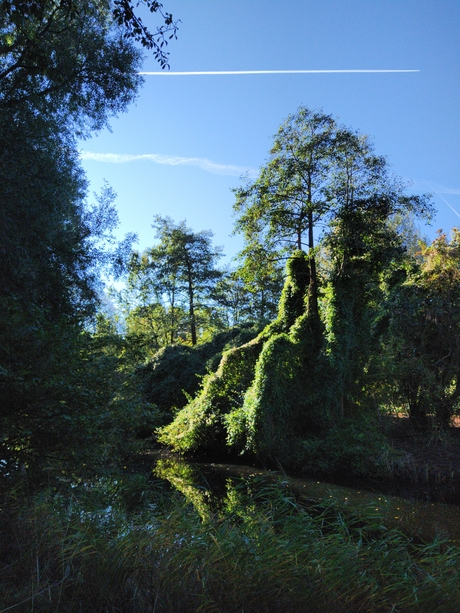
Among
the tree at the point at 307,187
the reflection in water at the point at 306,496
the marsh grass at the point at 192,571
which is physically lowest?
the reflection in water at the point at 306,496

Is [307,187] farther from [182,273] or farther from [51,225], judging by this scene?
[182,273]

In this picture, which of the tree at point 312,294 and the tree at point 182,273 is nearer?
the tree at point 312,294

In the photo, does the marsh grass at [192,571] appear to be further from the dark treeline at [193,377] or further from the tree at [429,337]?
the tree at [429,337]

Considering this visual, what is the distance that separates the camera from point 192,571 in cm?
355

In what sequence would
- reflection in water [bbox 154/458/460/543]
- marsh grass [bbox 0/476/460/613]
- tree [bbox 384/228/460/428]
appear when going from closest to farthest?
marsh grass [bbox 0/476/460/613], reflection in water [bbox 154/458/460/543], tree [bbox 384/228/460/428]

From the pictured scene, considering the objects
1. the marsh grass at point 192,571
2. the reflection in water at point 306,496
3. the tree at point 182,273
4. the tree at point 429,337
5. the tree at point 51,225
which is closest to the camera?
the marsh grass at point 192,571

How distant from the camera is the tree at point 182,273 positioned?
3597 cm

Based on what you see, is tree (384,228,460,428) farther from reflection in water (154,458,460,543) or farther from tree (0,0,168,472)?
tree (0,0,168,472)

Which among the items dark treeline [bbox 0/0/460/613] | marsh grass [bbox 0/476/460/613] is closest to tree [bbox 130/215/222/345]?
dark treeline [bbox 0/0/460/613]

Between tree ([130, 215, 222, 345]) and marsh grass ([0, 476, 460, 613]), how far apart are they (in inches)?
1221

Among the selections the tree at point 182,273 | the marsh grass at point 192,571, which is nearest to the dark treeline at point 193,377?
the marsh grass at point 192,571

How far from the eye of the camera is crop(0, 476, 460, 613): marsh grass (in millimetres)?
3314

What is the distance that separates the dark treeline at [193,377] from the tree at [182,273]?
1093 cm

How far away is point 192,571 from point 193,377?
20.0m
